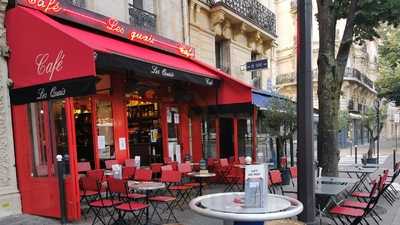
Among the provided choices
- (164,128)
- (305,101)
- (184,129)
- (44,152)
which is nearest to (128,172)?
(44,152)

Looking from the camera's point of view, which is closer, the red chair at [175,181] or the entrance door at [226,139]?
the red chair at [175,181]

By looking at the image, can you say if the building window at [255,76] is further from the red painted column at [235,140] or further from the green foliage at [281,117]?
the green foliage at [281,117]

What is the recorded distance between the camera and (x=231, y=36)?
53.5 feet

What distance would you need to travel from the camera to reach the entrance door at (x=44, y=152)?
23.9 ft

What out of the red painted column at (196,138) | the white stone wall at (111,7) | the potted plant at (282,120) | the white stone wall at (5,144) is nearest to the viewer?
the white stone wall at (5,144)

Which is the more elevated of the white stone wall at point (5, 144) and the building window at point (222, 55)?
the building window at point (222, 55)

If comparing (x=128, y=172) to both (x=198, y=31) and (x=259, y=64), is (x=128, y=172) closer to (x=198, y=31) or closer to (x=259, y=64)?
(x=198, y=31)

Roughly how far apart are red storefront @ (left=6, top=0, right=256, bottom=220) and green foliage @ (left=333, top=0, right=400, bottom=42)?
3276mm

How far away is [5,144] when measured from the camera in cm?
756

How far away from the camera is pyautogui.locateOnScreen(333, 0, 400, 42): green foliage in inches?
378

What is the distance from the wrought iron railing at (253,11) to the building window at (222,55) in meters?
1.31

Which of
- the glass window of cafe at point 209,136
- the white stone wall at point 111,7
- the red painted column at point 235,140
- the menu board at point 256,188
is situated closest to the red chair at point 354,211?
the menu board at point 256,188

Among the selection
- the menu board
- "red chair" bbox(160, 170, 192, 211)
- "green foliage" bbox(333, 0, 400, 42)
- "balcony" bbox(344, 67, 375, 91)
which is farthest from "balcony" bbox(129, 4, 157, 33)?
"balcony" bbox(344, 67, 375, 91)

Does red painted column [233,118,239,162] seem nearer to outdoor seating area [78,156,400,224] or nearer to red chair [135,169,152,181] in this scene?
outdoor seating area [78,156,400,224]
